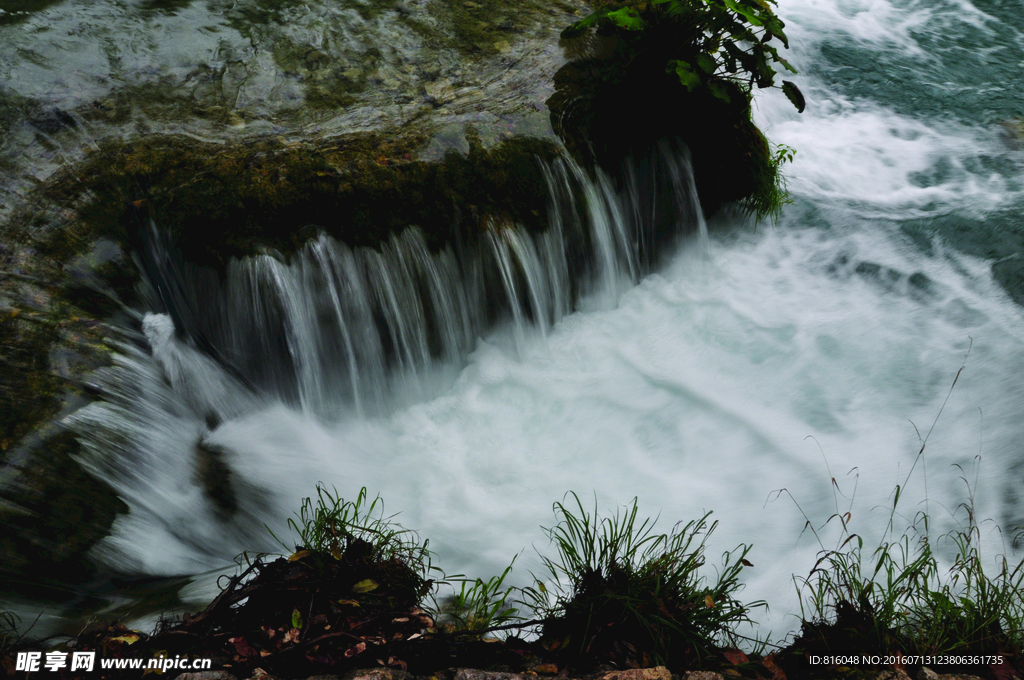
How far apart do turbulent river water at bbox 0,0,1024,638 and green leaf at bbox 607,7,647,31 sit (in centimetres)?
92

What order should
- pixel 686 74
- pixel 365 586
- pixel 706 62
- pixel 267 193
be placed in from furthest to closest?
1. pixel 706 62
2. pixel 686 74
3. pixel 267 193
4. pixel 365 586

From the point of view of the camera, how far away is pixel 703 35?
426cm

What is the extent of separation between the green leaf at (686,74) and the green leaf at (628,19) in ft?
0.97

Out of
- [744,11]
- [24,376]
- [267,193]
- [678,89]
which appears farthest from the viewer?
[678,89]

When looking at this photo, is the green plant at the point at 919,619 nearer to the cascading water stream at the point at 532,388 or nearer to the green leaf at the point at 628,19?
the cascading water stream at the point at 532,388

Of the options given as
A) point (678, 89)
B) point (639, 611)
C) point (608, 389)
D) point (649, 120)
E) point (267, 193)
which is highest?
point (678, 89)

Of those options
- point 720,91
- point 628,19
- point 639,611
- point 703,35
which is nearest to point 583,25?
point 628,19

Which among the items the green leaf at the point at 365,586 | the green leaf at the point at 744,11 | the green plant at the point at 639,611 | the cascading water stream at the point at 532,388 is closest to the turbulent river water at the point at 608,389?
the cascading water stream at the point at 532,388

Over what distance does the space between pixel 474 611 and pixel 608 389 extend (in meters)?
1.74

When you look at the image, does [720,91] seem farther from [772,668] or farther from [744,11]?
[772,668]

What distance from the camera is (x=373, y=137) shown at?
3943mm

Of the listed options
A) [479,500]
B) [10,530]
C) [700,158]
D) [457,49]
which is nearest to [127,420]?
[10,530]

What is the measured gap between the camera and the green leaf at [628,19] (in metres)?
4.05

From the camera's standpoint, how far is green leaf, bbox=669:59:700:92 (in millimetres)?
3967
